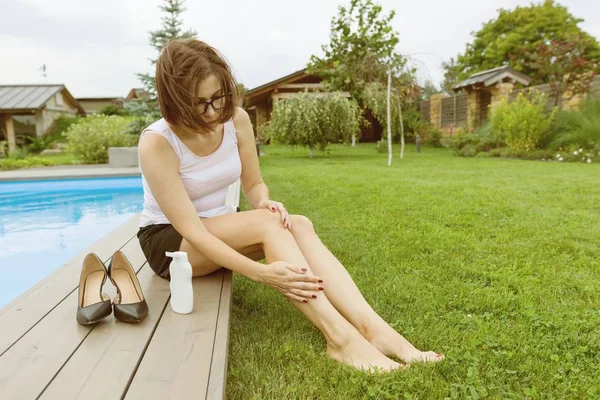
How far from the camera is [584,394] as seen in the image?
1389mm

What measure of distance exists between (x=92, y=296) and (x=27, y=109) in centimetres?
2012

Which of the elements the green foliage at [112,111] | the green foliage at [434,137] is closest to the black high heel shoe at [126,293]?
the green foliage at [434,137]

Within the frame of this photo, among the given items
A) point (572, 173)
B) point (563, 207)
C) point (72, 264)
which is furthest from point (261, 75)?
point (72, 264)

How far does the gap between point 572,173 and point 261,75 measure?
1790 cm

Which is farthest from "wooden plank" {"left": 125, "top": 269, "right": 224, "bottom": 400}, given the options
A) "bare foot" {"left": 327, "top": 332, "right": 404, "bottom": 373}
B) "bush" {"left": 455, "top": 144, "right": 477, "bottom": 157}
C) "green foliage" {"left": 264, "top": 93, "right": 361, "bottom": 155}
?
"bush" {"left": 455, "top": 144, "right": 477, "bottom": 157}

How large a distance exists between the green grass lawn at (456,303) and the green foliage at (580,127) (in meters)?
5.78

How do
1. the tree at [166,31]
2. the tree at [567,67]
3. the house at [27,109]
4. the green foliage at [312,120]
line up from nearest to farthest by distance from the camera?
the tree at [567,67]
the green foliage at [312,120]
the tree at [166,31]
the house at [27,109]

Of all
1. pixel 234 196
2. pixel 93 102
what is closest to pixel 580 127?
pixel 234 196

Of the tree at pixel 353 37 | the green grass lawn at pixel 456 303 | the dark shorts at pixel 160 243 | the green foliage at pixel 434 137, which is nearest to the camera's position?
the green grass lawn at pixel 456 303

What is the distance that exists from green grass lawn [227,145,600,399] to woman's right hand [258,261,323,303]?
225mm

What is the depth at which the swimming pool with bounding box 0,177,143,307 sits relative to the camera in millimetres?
3986

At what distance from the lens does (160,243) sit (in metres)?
1.91

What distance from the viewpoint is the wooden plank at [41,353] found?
3.85ft

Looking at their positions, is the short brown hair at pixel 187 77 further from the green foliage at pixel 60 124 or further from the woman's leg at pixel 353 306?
the green foliage at pixel 60 124
